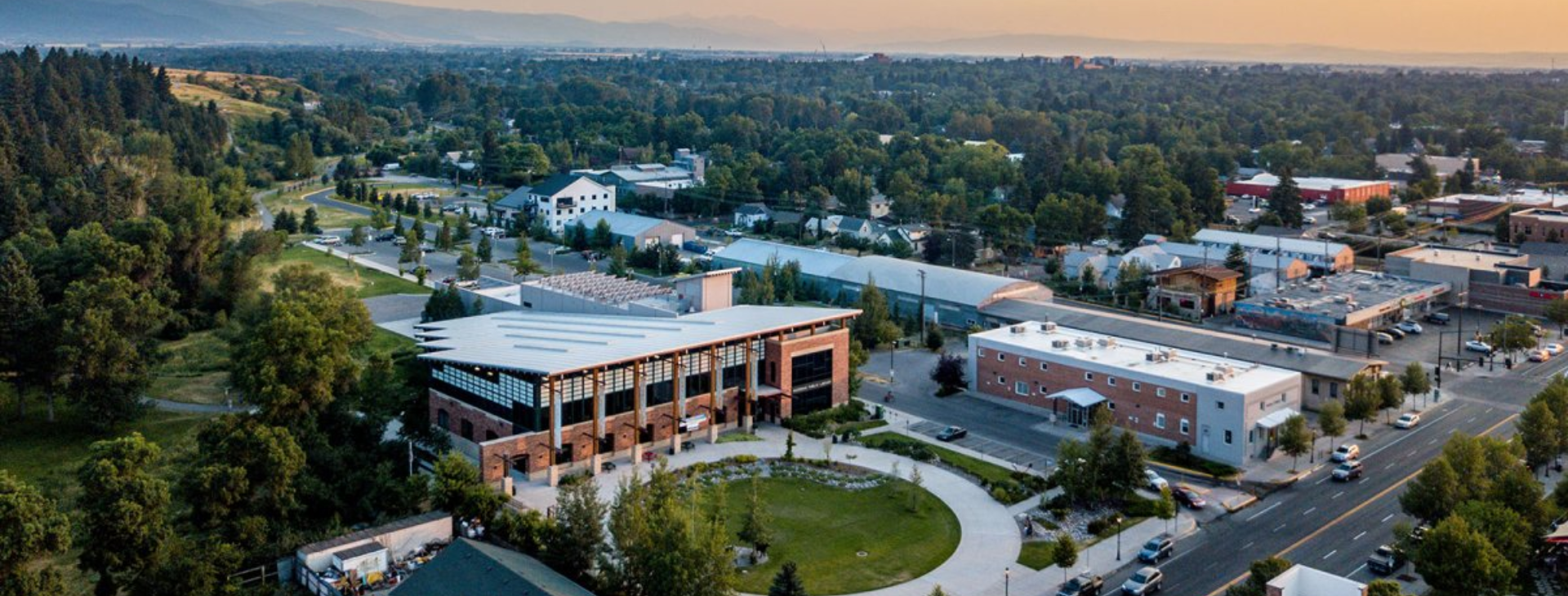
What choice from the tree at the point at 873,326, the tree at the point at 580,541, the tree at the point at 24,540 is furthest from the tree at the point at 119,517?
the tree at the point at 873,326

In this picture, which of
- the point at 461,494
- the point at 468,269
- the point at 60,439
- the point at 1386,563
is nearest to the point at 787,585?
the point at 461,494

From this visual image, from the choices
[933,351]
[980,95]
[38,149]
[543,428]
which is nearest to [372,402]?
[543,428]

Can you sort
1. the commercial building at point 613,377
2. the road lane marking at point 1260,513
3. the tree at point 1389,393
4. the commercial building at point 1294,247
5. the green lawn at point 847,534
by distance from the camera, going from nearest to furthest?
the green lawn at point 847,534 < the road lane marking at point 1260,513 < the commercial building at point 613,377 < the tree at point 1389,393 < the commercial building at point 1294,247

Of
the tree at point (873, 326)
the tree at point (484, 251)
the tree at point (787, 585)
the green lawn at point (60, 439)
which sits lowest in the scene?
the green lawn at point (60, 439)

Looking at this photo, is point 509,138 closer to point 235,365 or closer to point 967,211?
point 967,211

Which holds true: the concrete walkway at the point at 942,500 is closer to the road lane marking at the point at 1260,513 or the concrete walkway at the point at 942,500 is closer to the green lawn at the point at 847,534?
the green lawn at the point at 847,534

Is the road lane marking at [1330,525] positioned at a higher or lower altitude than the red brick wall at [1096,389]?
lower
